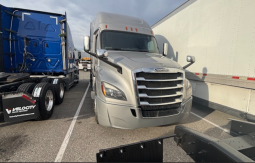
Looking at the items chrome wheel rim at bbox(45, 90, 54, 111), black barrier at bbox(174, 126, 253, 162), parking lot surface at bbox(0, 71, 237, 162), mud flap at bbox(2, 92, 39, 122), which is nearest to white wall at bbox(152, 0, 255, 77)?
parking lot surface at bbox(0, 71, 237, 162)

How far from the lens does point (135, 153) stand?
67.1 inches

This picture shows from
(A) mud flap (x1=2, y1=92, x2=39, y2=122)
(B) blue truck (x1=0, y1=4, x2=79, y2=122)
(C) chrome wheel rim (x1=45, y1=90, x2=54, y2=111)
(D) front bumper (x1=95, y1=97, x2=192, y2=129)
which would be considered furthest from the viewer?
(C) chrome wheel rim (x1=45, y1=90, x2=54, y2=111)

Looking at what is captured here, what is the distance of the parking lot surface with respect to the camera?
2.41m

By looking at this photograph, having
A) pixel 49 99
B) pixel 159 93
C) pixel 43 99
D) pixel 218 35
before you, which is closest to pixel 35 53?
pixel 49 99

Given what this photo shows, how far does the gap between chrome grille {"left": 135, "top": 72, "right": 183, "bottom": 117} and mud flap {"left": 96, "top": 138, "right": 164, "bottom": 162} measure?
90 cm

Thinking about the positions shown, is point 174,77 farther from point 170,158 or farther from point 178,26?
point 178,26

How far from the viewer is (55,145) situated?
8.81ft

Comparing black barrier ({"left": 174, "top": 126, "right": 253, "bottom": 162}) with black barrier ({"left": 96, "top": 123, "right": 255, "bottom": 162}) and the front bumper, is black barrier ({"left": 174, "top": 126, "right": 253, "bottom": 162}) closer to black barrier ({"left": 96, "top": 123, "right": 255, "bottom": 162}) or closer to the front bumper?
black barrier ({"left": 96, "top": 123, "right": 255, "bottom": 162})

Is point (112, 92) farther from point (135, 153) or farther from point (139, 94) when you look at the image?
point (135, 153)

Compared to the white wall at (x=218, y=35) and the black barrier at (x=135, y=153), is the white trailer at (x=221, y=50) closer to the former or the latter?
the white wall at (x=218, y=35)

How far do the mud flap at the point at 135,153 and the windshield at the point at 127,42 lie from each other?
2.87 meters

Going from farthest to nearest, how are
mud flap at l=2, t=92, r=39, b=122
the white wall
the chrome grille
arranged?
1. the white wall
2. mud flap at l=2, t=92, r=39, b=122
3. the chrome grille

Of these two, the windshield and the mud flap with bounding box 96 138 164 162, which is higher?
the windshield

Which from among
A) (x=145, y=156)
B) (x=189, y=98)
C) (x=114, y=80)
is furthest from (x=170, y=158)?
(x=114, y=80)
